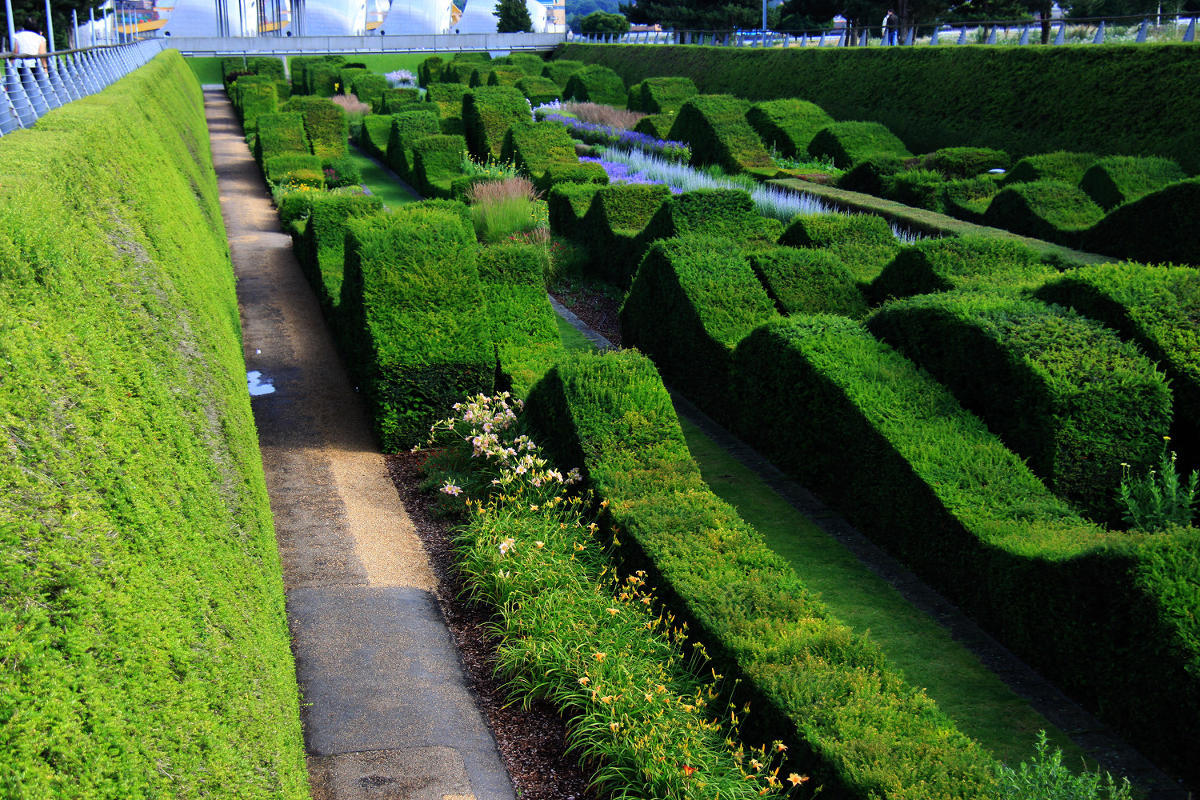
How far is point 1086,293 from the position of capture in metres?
7.84

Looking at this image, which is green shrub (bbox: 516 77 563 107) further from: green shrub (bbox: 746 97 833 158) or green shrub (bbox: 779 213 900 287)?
green shrub (bbox: 779 213 900 287)

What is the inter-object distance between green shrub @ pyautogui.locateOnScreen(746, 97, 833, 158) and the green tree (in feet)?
205

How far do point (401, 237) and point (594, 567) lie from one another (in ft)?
14.7

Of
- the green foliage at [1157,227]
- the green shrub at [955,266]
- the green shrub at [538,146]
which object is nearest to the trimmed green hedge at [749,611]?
the green shrub at [955,266]

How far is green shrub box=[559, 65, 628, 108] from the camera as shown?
3897cm

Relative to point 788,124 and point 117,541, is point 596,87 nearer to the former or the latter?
point 788,124

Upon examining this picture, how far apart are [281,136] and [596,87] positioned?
17291 mm

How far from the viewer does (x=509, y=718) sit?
5.37 m

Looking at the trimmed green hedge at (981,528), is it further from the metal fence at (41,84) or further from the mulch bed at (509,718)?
the metal fence at (41,84)

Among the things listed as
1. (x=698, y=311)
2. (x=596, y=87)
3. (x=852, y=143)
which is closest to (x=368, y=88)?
(x=596, y=87)

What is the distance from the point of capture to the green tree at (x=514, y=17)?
8325 cm

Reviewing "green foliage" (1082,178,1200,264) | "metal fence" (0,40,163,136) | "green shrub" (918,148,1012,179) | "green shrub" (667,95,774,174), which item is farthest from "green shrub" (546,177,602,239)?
"green shrub" (918,148,1012,179)

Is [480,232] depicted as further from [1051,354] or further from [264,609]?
[264,609]

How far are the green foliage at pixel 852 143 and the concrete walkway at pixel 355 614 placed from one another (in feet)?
49.7
